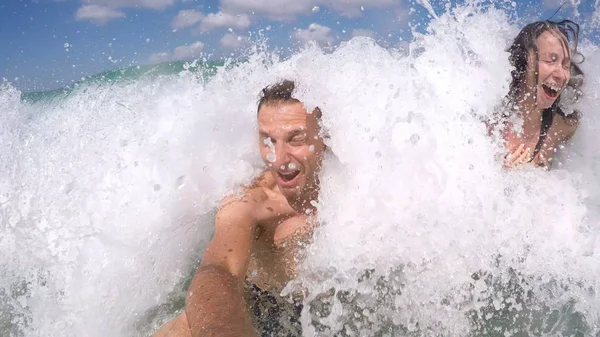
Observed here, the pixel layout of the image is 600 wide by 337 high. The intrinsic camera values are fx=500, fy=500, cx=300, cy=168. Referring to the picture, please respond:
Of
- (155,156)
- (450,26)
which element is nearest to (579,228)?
(450,26)

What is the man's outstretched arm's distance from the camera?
1.75 meters

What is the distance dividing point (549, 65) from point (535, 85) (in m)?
0.16

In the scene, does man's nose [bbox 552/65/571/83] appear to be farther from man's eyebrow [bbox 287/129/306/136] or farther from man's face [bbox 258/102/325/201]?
man's eyebrow [bbox 287/129/306/136]

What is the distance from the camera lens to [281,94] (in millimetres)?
2701

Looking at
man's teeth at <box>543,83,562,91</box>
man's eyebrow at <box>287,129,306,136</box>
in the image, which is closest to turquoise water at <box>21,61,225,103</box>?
man's teeth at <box>543,83,562,91</box>

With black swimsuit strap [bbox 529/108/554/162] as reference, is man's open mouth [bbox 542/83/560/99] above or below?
above

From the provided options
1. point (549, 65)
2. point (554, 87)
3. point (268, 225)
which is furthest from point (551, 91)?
point (268, 225)

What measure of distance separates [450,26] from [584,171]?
1.49 metres

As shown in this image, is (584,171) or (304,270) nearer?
(304,270)

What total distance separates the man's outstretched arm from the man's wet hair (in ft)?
1.88

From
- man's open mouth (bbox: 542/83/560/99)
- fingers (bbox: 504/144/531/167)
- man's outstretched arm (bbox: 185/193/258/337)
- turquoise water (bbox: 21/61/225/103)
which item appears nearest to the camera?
man's outstretched arm (bbox: 185/193/258/337)

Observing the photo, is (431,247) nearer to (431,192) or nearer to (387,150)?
(431,192)

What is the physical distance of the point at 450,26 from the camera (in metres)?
3.54

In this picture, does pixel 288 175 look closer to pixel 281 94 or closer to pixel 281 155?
pixel 281 155
